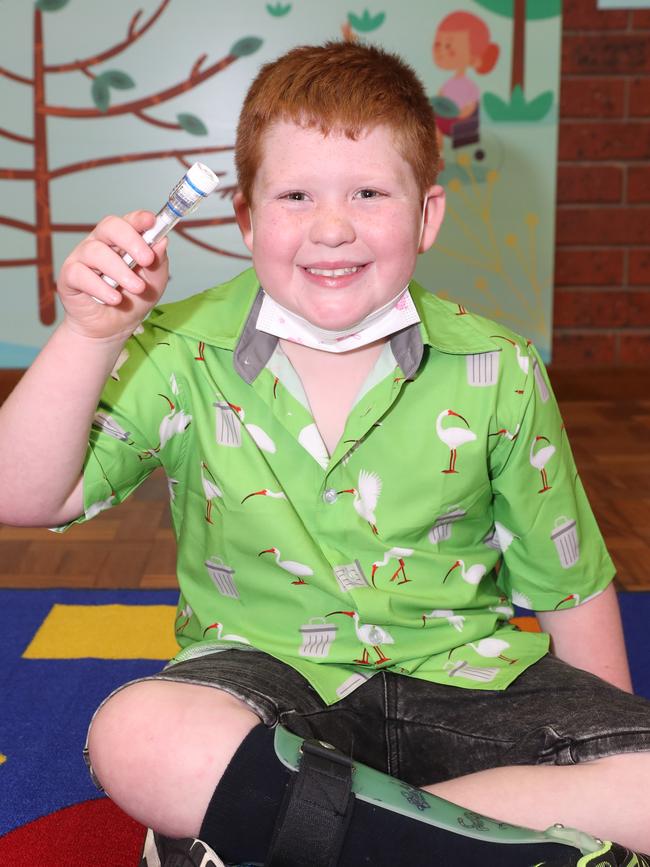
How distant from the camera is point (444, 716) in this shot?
30.6 inches

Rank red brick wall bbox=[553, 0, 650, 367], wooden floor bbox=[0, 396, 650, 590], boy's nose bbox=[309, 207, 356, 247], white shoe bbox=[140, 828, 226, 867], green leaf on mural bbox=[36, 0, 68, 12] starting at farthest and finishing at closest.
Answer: red brick wall bbox=[553, 0, 650, 367]
green leaf on mural bbox=[36, 0, 68, 12]
wooden floor bbox=[0, 396, 650, 590]
boy's nose bbox=[309, 207, 356, 247]
white shoe bbox=[140, 828, 226, 867]

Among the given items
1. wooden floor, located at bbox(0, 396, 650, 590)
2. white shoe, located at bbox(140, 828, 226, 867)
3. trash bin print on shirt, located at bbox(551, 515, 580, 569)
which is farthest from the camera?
wooden floor, located at bbox(0, 396, 650, 590)

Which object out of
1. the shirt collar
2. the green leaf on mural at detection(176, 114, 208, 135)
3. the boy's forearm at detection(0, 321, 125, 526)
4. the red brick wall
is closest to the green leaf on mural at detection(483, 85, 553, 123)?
the red brick wall

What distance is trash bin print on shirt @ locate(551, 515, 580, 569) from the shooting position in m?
0.85

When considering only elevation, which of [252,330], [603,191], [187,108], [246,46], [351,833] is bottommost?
[351,833]

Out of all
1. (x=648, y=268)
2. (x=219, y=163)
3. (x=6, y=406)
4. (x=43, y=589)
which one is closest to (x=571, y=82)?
(x=648, y=268)

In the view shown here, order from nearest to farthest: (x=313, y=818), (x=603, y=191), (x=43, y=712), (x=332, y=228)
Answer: (x=313, y=818) < (x=332, y=228) < (x=43, y=712) < (x=603, y=191)

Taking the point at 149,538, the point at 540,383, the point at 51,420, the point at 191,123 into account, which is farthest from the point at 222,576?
the point at 191,123

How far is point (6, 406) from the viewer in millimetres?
740

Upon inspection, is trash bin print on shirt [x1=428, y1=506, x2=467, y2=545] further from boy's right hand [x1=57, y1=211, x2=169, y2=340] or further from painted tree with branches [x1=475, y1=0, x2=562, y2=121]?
painted tree with branches [x1=475, y1=0, x2=562, y2=121]

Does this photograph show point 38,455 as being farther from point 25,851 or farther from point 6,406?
point 25,851

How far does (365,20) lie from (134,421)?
5.41ft

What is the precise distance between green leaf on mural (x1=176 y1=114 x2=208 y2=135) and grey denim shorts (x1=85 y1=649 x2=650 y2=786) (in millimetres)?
1640

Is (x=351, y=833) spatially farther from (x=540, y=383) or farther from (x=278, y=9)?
(x=278, y=9)
